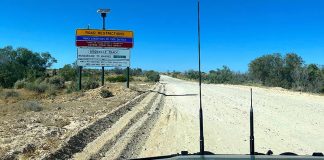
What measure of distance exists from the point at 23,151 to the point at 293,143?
6.74m

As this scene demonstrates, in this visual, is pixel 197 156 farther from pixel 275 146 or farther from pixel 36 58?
pixel 36 58

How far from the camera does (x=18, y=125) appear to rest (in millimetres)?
15711

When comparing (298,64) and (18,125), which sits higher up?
(298,64)

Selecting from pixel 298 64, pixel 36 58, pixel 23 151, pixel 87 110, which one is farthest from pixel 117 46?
pixel 36 58

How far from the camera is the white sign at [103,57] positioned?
129 feet

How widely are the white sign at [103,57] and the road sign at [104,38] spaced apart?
415 mm

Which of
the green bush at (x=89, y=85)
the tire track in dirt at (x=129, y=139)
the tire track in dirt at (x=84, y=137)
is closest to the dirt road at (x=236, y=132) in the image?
the tire track in dirt at (x=129, y=139)

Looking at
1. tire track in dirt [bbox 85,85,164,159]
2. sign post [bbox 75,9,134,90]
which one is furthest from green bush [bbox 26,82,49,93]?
tire track in dirt [bbox 85,85,164,159]

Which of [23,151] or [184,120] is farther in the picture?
[184,120]

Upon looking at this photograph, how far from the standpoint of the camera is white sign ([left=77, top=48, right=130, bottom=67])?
3938 cm

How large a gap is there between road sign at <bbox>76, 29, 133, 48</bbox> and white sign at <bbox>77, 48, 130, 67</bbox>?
415 millimetres

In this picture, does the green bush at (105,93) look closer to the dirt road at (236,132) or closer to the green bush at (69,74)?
the dirt road at (236,132)

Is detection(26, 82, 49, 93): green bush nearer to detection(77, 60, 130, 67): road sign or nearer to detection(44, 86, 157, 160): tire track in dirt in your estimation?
detection(77, 60, 130, 67): road sign

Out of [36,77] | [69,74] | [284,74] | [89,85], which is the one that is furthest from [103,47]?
[284,74]
